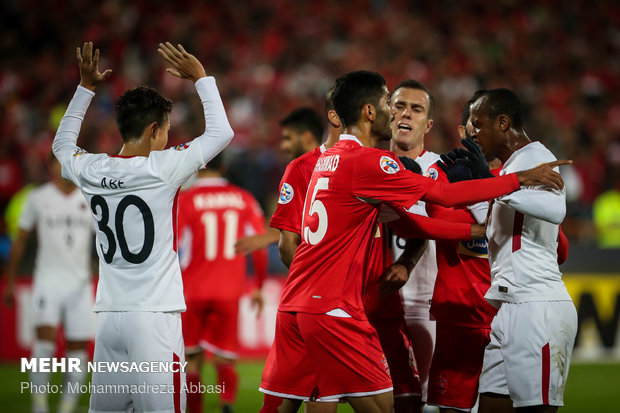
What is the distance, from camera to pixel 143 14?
18891 millimetres

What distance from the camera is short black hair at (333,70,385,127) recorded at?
455 centimetres

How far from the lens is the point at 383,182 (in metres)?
4.33

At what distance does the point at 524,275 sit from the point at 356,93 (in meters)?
1.47

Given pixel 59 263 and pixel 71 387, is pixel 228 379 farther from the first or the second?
pixel 59 263

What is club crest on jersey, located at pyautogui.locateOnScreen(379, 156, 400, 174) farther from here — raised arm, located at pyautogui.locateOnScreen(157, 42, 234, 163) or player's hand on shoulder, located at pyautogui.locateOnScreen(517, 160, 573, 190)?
raised arm, located at pyautogui.locateOnScreen(157, 42, 234, 163)

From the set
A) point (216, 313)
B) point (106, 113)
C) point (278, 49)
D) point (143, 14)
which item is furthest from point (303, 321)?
point (143, 14)

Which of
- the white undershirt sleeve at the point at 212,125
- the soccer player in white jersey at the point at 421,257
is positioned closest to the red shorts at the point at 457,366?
the soccer player in white jersey at the point at 421,257

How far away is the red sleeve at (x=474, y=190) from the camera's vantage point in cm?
435

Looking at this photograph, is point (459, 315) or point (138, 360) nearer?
point (138, 360)

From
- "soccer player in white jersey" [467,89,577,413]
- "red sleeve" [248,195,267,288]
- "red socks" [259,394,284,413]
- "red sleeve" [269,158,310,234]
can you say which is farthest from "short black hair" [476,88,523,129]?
"red sleeve" [248,195,267,288]

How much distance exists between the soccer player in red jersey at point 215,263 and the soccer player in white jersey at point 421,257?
2693 mm

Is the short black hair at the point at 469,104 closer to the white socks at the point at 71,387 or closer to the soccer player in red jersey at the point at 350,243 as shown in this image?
the soccer player in red jersey at the point at 350,243

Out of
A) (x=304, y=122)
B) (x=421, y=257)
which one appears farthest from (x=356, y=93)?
(x=304, y=122)

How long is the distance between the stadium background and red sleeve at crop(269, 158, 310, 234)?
827 centimetres
